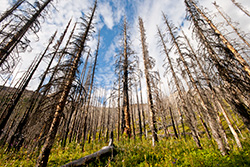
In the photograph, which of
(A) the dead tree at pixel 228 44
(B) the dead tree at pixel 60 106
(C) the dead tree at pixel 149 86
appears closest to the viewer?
(B) the dead tree at pixel 60 106

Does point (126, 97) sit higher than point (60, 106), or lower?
higher

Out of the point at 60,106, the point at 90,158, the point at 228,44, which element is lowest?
the point at 90,158

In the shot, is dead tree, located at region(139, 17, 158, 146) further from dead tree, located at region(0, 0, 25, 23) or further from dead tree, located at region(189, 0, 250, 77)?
dead tree, located at region(0, 0, 25, 23)

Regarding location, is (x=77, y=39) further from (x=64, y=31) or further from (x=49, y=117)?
(x=64, y=31)

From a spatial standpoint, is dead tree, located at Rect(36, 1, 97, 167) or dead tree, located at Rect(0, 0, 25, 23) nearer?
dead tree, located at Rect(36, 1, 97, 167)

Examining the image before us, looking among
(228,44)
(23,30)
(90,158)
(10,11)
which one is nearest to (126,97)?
(90,158)

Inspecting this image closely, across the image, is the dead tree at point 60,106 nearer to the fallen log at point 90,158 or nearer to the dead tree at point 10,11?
the fallen log at point 90,158

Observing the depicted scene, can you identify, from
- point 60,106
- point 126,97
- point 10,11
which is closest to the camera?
point 60,106

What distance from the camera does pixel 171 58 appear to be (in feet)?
33.9

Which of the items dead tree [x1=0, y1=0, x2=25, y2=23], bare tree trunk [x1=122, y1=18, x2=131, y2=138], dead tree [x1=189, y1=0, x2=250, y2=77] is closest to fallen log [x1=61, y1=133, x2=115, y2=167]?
bare tree trunk [x1=122, y1=18, x2=131, y2=138]

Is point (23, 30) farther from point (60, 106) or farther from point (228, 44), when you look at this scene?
point (228, 44)

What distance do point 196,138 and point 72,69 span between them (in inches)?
316

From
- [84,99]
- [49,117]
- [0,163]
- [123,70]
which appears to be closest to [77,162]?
[49,117]

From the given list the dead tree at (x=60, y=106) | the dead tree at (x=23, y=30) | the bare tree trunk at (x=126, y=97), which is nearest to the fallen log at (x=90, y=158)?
the dead tree at (x=60, y=106)
